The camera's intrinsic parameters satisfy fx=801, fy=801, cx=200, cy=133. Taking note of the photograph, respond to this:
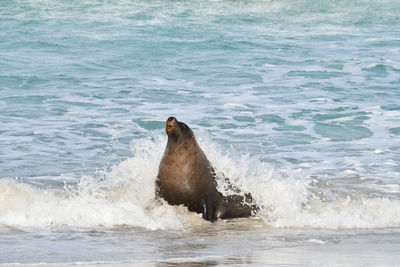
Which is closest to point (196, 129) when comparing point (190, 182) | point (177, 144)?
point (177, 144)

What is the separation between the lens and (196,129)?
11859 mm

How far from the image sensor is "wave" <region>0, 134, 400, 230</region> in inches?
279

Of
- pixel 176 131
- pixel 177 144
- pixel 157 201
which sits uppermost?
pixel 176 131

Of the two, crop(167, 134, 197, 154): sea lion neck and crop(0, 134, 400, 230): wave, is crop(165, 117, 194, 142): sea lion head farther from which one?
crop(0, 134, 400, 230): wave

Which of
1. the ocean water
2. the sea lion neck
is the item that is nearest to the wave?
the ocean water

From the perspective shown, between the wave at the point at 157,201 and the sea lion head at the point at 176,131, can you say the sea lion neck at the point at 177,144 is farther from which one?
the wave at the point at 157,201

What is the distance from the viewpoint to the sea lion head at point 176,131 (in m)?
7.46

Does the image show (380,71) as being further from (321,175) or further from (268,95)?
(321,175)

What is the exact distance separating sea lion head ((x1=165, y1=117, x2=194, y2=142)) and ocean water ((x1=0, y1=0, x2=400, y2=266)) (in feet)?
1.90

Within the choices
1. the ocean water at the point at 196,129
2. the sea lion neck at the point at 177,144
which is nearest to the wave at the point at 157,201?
the ocean water at the point at 196,129

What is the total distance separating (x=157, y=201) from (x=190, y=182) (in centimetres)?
36

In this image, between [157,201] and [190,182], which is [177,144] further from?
[157,201]

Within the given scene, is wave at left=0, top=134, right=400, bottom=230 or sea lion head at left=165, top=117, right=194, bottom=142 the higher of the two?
sea lion head at left=165, top=117, right=194, bottom=142

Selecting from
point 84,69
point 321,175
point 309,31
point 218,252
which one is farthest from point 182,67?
point 218,252
